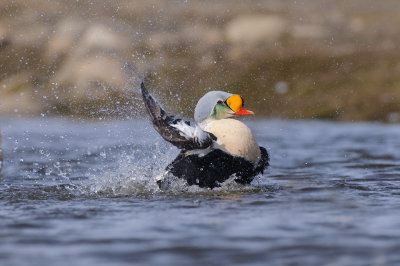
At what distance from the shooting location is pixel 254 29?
2784 cm

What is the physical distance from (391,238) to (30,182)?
4.67m

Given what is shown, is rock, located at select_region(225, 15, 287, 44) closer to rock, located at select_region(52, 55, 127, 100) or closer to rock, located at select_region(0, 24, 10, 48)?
rock, located at select_region(52, 55, 127, 100)

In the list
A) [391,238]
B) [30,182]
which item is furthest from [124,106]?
[391,238]

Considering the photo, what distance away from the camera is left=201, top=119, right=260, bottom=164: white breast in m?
6.45

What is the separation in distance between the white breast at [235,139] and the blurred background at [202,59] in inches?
367

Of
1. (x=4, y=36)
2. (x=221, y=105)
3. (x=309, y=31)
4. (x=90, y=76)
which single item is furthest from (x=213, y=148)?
(x=309, y=31)

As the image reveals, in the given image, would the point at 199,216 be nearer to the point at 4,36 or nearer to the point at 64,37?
the point at 4,36

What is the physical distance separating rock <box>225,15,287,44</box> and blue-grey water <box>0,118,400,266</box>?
1661cm

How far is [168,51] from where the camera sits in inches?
945

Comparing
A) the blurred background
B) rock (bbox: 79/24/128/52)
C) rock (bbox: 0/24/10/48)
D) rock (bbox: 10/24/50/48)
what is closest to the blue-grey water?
the blurred background

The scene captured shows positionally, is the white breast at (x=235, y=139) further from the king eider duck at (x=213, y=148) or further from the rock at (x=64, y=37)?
the rock at (x=64, y=37)

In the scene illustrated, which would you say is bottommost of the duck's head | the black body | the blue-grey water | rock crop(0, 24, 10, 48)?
the blue-grey water

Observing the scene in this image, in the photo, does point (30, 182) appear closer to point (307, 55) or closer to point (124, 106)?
point (124, 106)

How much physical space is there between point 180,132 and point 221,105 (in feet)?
2.11
